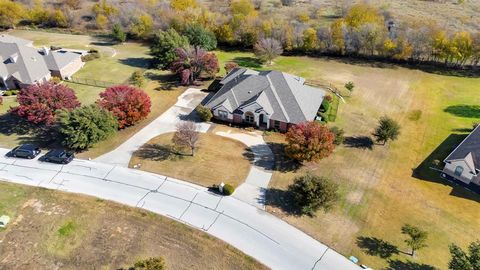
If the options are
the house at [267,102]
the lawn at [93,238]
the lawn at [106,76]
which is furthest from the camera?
the house at [267,102]

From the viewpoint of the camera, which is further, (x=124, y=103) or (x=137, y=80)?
(x=137, y=80)

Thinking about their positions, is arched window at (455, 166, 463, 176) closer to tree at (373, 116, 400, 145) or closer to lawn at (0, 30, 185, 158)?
tree at (373, 116, 400, 145)

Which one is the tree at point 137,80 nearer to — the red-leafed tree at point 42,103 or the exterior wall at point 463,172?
the red-leafed tree at point 42,103

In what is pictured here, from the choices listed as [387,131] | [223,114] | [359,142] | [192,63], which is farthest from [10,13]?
[387,131]

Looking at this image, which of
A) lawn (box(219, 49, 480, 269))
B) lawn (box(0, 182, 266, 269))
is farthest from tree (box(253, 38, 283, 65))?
lawn (box(0, 182, 266, 269))

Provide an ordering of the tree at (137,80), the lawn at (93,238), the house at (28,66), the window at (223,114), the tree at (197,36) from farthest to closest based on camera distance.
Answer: the tree at (197,36) → the tree at (137,80) → the house at (28,66) → the window at (223,114) → the lawn at (93,238)

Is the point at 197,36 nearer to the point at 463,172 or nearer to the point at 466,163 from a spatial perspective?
the point at 466,163

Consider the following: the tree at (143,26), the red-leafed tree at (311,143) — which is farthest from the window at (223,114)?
the tree at (143,26)
